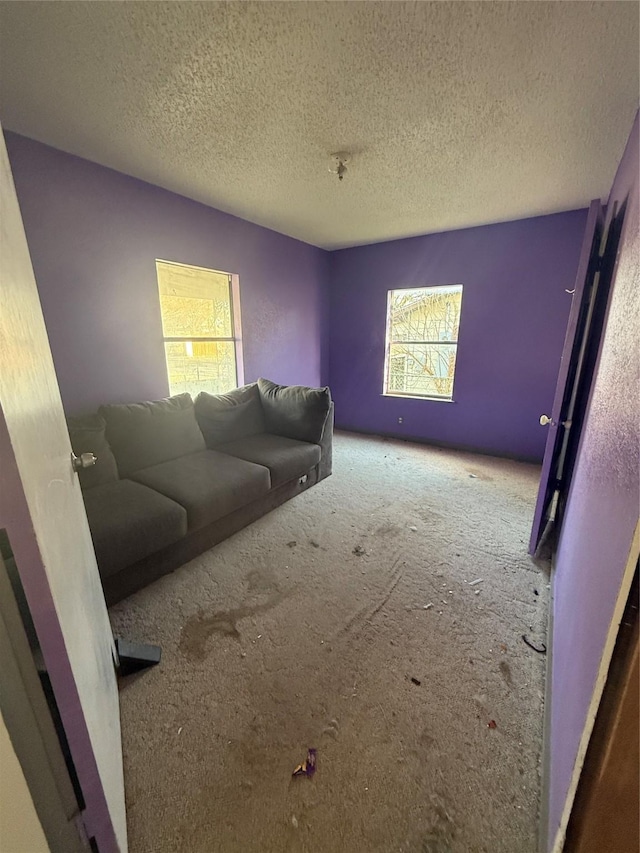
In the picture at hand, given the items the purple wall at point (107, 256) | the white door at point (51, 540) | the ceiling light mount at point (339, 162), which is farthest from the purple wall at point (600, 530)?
the purple wall at point (107, 256)

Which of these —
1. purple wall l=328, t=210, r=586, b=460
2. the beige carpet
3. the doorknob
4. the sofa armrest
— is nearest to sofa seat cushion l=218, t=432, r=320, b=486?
the sofa armrest

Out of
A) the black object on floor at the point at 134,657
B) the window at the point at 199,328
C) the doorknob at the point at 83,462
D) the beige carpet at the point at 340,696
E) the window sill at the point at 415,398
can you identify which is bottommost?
the beige carpet at the point at 340,696

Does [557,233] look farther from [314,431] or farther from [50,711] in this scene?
[50,711]

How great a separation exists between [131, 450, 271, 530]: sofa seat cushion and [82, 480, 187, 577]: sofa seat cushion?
3.3 inches

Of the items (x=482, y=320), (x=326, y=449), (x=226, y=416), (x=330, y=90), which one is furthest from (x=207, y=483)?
(x=482, y=320)

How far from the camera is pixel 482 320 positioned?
362 centimetres

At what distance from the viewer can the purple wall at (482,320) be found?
3.22 metres

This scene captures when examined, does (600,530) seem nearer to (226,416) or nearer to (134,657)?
(134,657)

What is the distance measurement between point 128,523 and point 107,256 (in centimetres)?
191

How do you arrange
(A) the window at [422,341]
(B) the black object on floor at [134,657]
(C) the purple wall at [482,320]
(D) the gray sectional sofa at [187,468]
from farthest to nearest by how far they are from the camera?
(A) the window at [422,341] < (C) the purple wall at [482,320] < (D) the gray sectional sofa at [187,468] < (B) the black object on floor at [134,657]

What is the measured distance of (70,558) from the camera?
796 millimetres

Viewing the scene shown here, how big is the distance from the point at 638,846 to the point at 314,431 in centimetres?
258

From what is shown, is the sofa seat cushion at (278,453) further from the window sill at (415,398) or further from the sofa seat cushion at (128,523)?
the window sill at (415,398)

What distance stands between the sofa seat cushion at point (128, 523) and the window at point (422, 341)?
328cm
